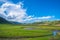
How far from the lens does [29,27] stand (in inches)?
539

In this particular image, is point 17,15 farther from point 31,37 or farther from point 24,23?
point 31,37

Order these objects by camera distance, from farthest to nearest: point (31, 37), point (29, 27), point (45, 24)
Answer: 1. point (45, 24)
2. point (29, 27)
3. point (31, 37)

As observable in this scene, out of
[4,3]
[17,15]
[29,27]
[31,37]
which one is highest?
[4,3]

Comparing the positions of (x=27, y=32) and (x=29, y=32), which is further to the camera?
(x=29, y=32)

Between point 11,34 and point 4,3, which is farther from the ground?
point 4,3

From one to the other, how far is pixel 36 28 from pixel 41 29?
54 cm

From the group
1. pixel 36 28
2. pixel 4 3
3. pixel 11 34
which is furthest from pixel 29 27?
pixel 4 3

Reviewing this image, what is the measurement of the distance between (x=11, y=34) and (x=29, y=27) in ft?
5.66

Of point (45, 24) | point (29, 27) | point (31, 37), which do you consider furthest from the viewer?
point (45, 24)

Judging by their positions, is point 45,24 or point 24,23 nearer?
point 24,23

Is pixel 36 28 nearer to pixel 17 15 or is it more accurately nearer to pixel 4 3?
pixel 17 15

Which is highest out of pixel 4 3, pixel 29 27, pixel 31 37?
pixel 4 3

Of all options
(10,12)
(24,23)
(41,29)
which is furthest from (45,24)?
(10,12)

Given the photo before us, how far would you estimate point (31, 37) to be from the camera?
41.8 ft
